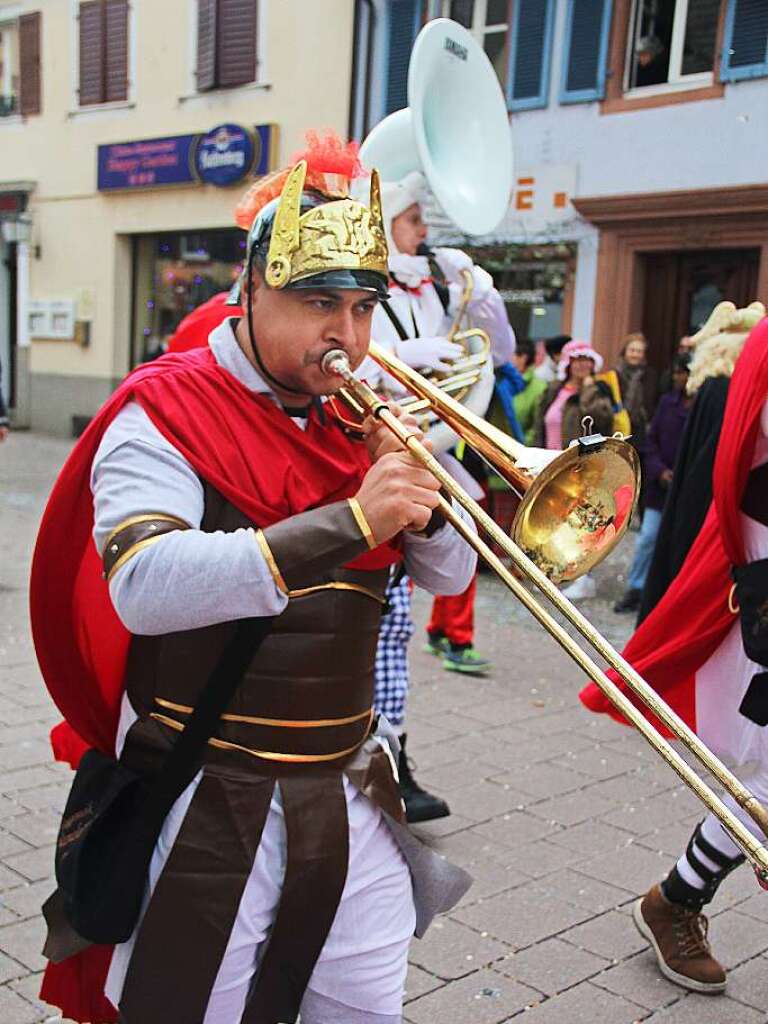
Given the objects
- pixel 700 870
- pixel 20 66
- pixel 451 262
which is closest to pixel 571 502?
pixel 700 870

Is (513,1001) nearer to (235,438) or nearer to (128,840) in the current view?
(128,840)

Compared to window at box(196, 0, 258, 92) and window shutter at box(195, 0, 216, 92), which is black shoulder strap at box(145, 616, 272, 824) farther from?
window shutter at box(195, 0, 216, 92)

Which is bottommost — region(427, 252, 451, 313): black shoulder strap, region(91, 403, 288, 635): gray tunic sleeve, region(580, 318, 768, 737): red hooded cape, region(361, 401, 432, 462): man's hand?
region(580, 318, 768, 737): red hooded cape

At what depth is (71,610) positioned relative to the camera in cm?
196

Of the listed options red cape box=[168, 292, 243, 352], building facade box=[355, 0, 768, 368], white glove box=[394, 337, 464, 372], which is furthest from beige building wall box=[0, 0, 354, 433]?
Result: red cape box=[168, 292, 243, 352]

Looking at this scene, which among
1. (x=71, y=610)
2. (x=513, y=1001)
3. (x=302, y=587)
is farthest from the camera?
(x=513, y=1001)

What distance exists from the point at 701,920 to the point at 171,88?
49.0ft

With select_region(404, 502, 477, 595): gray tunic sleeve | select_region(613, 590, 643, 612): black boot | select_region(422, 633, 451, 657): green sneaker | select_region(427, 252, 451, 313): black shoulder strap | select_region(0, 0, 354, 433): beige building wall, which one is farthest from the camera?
select_region(0, 0, 354, 433): beige building wall

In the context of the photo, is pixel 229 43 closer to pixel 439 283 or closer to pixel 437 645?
pixel 437 645

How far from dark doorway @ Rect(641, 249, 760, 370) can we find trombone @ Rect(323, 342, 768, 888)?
9633 mm

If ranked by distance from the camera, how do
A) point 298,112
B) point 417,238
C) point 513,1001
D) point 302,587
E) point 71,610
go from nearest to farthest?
point 302,587
point 71,610
point 513,1001
point 417,238
point 298,112

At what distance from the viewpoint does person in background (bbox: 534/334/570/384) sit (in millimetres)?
9438

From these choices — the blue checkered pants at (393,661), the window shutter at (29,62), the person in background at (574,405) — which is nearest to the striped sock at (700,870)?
the blue checkered pants at (393,661)

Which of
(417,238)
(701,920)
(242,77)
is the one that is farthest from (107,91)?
(701,920)
